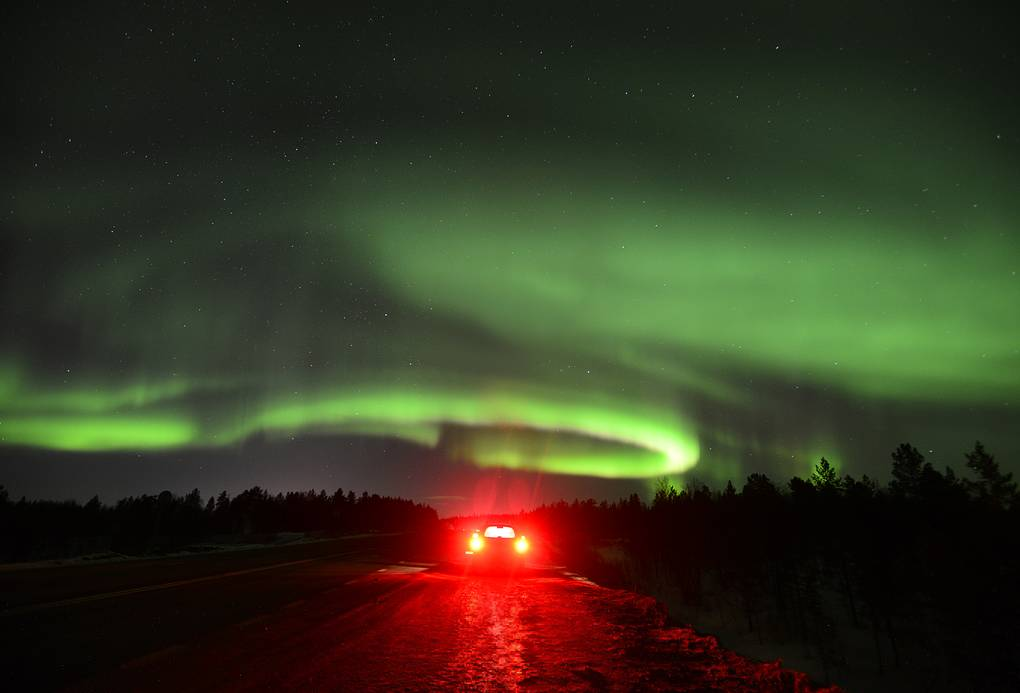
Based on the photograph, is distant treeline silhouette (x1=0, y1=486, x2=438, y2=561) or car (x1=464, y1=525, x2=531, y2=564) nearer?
car (x1=464, y1=525, x2=531, y2=564)

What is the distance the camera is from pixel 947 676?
42312 millimetres

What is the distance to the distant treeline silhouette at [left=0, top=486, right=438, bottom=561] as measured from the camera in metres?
96.8

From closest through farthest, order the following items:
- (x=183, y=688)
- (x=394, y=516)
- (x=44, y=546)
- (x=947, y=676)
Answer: (x=183, y=688)
(x=947, y=676)
(x=44, y=546)
(x=394, y=516)

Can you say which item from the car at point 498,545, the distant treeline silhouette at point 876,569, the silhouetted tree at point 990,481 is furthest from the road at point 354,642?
the silhouetted tree at point 990,481

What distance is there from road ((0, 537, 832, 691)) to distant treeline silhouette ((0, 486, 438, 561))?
2852 inches

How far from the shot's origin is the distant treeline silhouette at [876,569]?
36.6 metres

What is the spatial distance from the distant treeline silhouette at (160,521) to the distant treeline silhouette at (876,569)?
2786 inches

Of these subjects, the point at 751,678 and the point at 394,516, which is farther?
the point at 394,516

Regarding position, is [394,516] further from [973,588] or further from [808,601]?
[973,588]

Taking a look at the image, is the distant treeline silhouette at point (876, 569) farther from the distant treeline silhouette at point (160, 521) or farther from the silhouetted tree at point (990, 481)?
the distant treeline silhouette at point (160, 521)

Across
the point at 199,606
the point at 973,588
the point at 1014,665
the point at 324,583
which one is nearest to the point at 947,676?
the point at 1014,665

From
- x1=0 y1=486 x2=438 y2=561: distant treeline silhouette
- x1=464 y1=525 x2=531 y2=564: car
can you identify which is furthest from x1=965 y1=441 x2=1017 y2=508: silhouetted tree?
x1=0 y1=486 x2=438 y2=561: distant treeline silhouette

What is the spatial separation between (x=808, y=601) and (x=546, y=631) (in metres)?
59.6

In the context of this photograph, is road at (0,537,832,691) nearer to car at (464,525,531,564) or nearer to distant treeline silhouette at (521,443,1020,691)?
car at (464,525,531,564)
